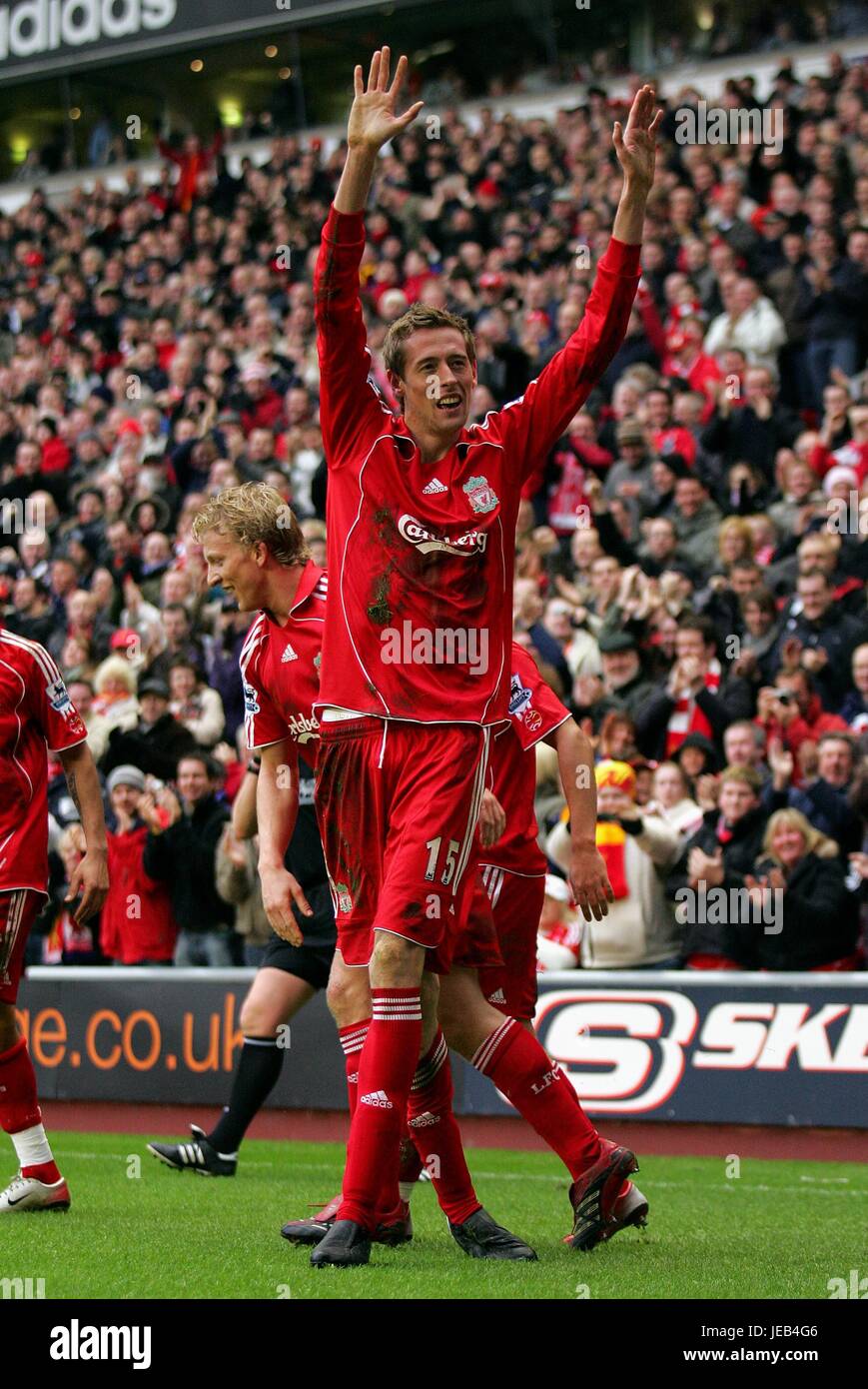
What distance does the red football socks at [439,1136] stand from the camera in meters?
5.52

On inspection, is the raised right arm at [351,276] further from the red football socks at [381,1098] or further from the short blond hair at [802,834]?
the short blond hair at [802,834]

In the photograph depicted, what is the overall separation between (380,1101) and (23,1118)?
7.22ft

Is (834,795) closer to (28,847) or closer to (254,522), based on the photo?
(254,522)

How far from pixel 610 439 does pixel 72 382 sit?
340 inches

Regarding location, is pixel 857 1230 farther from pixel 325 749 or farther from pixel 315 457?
pixel 315 457

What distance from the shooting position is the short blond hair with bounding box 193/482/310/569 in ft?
20.6

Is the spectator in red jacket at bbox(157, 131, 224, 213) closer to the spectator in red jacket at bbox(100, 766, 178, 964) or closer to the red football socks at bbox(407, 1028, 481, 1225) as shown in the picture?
the spectator in red jacket at bbox(100, 766, 178, 964)

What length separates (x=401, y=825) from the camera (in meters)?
5.00

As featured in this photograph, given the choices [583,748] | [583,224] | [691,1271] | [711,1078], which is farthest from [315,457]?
[691,1271]

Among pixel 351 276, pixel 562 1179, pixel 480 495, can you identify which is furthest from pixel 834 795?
pixel 351 276

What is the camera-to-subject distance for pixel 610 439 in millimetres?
14484

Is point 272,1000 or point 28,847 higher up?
point 28,847

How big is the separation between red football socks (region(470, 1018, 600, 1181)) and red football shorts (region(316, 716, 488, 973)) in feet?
1.88

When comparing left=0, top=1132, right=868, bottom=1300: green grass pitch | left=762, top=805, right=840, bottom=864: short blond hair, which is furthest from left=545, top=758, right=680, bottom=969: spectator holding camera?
left=0, top=1132, right=868, bottom=1300: green grass pitch
